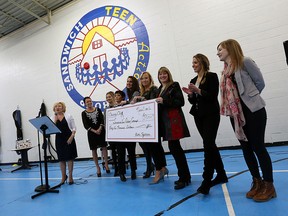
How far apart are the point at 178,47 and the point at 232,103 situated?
364 centimetres

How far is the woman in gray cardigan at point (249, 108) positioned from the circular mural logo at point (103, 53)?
380 cm

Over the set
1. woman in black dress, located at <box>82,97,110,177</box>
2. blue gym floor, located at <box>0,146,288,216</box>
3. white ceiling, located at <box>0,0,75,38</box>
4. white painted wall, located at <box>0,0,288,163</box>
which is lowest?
blue gym floor, located at <box>0,146,288,216</box>

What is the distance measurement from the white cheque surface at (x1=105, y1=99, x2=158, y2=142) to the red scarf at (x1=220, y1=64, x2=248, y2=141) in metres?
0.87

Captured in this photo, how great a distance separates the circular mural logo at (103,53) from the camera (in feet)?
18.7

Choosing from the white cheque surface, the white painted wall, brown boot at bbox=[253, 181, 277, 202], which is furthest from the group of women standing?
the white painted wall

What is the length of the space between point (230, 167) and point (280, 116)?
6.74 ft

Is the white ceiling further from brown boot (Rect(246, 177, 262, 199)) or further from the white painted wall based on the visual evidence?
brown boot (Rect(246, 177, 262, 199))

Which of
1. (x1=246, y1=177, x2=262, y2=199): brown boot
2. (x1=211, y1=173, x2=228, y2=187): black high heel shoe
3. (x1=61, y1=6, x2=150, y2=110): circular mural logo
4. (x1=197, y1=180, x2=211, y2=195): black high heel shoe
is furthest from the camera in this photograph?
(x1=61, y1=6, x2=150, y2=110): circular mural logo

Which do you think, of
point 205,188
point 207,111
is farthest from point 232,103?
point 205,188

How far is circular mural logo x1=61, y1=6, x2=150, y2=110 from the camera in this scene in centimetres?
570

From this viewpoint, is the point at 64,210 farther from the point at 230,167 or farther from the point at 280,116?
the point at 280,116

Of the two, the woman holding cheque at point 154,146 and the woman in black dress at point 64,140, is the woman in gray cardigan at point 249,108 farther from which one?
the woman in black dress at point 64,140

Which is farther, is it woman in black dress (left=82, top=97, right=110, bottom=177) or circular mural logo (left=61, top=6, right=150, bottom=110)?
circular mural logo (left=61, top=6, right=150, bottom=110)

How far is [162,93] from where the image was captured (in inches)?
103
